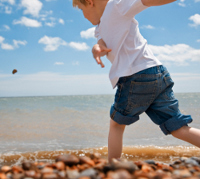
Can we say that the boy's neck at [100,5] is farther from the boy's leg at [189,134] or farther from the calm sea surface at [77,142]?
the calm sea surface at [77,142]

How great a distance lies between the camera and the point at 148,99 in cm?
174

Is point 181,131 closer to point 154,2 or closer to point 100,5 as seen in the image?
point 154,2

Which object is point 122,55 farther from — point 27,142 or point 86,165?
point 27,142

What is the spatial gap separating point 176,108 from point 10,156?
2276 mm

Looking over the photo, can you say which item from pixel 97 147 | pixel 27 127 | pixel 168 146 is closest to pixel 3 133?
pixel 27 127

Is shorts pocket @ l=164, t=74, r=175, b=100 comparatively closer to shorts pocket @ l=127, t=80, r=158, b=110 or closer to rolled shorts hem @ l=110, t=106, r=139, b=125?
shorts pocket @ l=127, t=80, r=158, b=110

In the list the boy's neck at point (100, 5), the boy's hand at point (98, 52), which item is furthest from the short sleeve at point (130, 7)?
the boy's hand at point (98, 52)

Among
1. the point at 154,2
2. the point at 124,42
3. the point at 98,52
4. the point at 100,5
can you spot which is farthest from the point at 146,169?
the point at 100,5

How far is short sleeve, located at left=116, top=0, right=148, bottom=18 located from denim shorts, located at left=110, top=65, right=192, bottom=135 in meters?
0.45

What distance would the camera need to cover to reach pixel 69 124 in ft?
16.6

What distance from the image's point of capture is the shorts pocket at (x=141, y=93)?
170cm

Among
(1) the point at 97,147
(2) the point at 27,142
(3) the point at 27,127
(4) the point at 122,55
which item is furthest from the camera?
(3) the point at 27,127

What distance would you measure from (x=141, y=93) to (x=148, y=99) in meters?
0.08

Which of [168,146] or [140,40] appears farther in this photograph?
[168,146]
